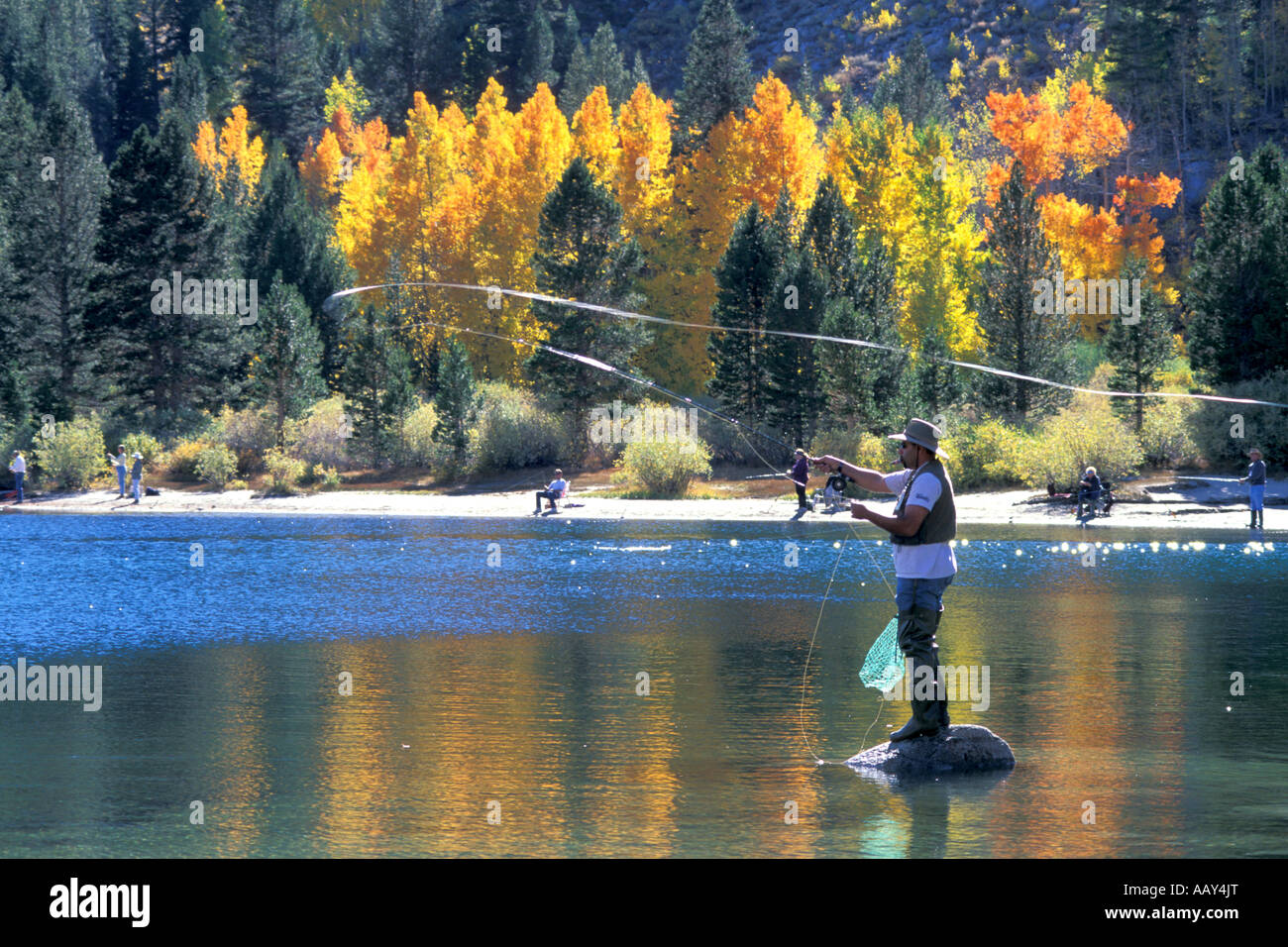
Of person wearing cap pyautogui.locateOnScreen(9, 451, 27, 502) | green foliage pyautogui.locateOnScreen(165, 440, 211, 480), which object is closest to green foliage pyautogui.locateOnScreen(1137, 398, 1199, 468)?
green foliage pyautogui.locateOnScreen(165, 440, 211, 480)

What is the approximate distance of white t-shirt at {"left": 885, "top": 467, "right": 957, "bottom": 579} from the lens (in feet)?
34.5

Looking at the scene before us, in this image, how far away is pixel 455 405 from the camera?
5141 cm

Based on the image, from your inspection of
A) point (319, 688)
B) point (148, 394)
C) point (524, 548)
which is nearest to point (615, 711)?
point (319, 688)

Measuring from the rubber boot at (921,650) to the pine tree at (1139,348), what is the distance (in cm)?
3561

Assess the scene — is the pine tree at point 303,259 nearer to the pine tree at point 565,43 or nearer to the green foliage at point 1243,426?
the green foliage at point 1243,426

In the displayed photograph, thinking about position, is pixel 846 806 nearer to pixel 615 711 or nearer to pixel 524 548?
pixel 615 711

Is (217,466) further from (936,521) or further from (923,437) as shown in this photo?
(936,521)

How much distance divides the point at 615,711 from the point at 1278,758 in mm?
5478

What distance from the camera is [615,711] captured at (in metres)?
13.2

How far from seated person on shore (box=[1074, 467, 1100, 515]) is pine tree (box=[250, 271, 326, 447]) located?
93.1 feet

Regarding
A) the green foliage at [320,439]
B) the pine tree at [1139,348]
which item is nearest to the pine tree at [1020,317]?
the pine tree at [1139,348]

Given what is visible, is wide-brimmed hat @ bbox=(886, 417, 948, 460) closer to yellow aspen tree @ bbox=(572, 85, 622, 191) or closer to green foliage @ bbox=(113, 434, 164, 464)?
green foliage @ bbox=(113, 434, 164, 464)

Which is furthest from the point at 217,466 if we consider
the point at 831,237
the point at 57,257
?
the point at 831,237

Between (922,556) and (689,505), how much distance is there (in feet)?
106
